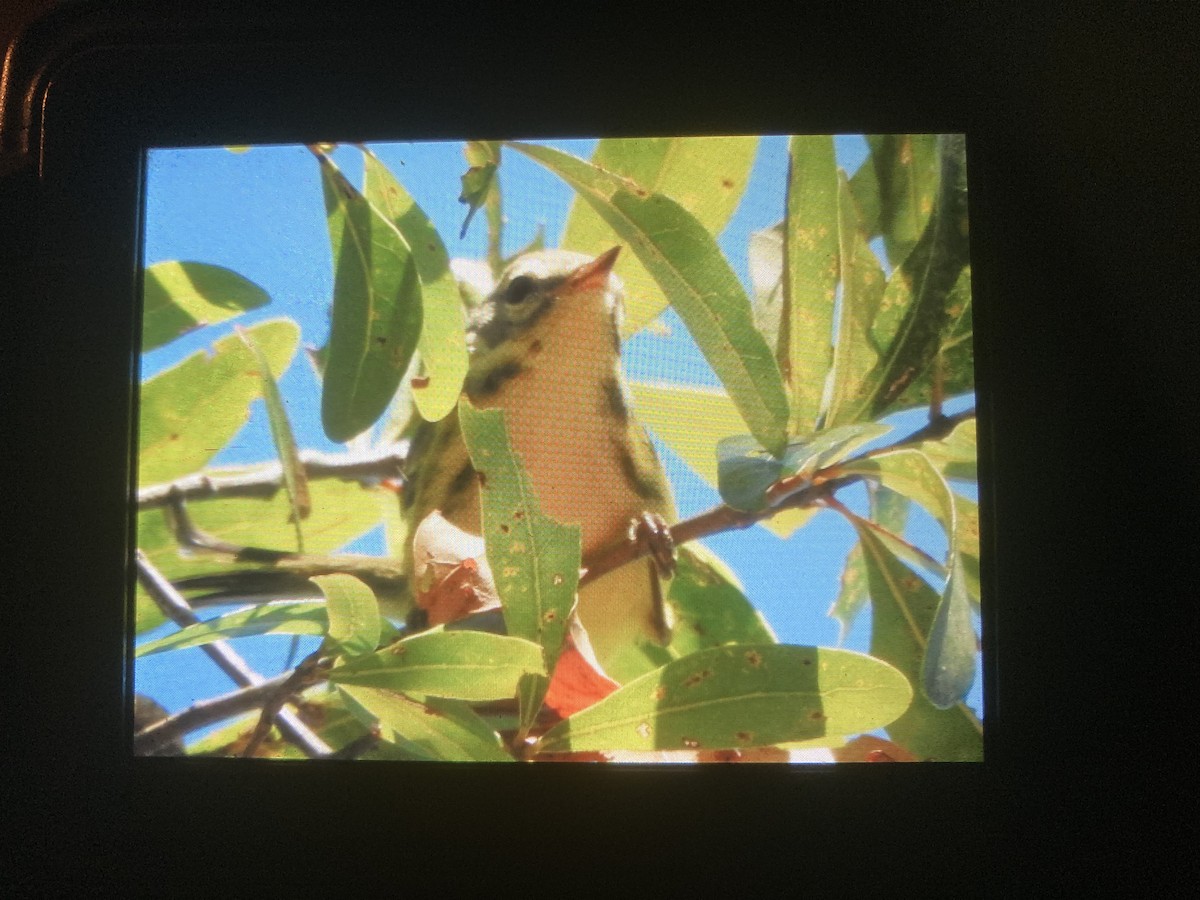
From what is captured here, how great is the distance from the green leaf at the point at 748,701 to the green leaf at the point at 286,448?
0.34m

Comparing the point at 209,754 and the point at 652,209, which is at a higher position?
the point at 652,209

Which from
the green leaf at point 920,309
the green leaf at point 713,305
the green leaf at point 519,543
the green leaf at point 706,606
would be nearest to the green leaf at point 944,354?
the green leaf at point 920,309

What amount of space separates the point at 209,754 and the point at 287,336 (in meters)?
0.42

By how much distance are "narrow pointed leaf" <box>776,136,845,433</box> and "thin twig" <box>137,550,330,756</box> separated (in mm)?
575

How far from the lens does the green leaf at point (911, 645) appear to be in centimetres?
89

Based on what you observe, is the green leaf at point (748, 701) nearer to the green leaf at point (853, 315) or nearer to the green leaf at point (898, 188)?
the green leaf at point (853, 315)

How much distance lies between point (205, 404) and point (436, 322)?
0.25 metres

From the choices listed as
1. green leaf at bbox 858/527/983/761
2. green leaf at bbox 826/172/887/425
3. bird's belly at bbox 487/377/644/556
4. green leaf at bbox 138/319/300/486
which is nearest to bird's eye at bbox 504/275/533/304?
bird's belly at bbox 487/377/644/556

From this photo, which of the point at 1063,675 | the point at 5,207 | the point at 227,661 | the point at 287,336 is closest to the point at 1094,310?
the point at 1063,675

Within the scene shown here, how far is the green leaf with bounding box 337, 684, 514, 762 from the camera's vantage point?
91cm

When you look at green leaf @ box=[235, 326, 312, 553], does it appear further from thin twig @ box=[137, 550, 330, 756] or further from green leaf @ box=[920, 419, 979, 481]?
green leaf @ box=[920, 419, 979, 481]

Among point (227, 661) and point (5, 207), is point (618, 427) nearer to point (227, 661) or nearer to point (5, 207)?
point (227, 661)

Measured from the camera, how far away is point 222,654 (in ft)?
3.05

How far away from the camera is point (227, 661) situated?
0.93 metres
